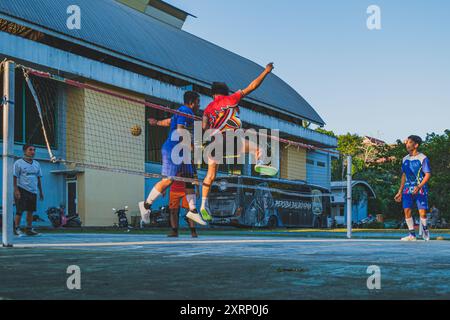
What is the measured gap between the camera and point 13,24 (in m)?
25.1

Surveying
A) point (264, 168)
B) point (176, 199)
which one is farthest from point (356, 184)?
point (264, 168)

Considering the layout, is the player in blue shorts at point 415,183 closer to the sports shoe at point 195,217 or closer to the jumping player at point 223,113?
the jumping player at point 223,113

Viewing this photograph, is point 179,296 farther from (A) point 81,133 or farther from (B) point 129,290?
(A) point 81,133

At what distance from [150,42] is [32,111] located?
381 inches

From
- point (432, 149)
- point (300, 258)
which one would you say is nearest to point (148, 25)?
point (432, 149)

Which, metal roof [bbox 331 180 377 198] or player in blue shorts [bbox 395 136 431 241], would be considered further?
metal roof [bbox 331 180 377 198]

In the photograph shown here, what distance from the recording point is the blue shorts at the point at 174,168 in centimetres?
971

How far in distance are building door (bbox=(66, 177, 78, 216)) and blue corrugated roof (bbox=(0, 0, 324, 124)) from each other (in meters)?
7.02

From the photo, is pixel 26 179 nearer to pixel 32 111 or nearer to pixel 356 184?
pixel 32 111

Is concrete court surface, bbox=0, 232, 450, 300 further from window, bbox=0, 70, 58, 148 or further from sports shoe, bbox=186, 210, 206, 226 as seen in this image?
window, bbox=0, 70, 58, 148

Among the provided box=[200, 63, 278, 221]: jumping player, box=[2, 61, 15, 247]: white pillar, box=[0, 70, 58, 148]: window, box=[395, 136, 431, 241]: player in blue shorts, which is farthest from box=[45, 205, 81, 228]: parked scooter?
box=[2, 61, 15, 247]: white pillar

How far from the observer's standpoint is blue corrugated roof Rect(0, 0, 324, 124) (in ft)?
84.3

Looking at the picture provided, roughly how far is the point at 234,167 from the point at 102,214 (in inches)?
460
